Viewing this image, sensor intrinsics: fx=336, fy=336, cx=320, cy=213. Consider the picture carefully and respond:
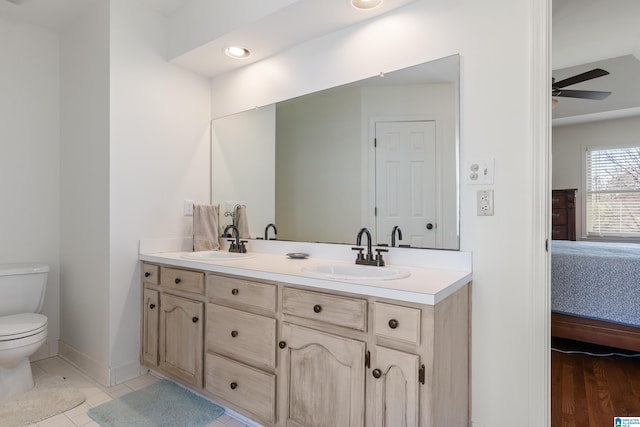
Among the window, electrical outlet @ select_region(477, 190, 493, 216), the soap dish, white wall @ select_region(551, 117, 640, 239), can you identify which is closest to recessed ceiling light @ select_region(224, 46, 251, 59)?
the soap dish

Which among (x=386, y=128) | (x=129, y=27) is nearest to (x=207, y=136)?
(x=129, y=27)

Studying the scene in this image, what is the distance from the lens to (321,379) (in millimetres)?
1384

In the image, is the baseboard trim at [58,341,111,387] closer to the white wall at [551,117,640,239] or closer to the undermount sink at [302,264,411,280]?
the undermount sink at [302,264,411,280]

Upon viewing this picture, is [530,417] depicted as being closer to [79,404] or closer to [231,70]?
[79,404]

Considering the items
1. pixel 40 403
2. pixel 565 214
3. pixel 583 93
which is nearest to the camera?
pixel 40 403

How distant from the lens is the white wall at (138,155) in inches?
83.9

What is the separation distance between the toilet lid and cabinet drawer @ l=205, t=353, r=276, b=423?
Result: 1.05 metres

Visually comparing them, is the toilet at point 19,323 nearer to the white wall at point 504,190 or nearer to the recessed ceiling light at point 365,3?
the white wall at point 504,190

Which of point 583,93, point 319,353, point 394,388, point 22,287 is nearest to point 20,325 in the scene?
point 22,287

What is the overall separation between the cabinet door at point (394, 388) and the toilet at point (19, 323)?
76.9 inches

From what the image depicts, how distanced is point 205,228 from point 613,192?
552 cm

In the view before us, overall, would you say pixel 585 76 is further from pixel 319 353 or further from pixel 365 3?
pixel 319 353

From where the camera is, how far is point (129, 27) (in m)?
2.20

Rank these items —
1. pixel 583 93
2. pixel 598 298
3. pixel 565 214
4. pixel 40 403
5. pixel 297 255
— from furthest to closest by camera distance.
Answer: pixel 565 214, pixel 583 93, pixel 598 298, pixel 297 255, pixel 40 403
